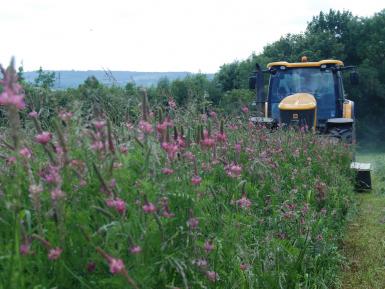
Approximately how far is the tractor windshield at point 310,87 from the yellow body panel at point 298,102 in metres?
0.54

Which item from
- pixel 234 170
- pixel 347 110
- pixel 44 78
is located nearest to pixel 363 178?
pixel 347 110

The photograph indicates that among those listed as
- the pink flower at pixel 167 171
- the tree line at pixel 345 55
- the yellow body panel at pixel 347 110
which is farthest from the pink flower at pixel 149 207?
the tree line at pixel 345 55

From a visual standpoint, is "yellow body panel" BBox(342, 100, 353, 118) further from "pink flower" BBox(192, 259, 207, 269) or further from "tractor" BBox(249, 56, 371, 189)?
"pink flower" BBox(192, 259, 207, 269)

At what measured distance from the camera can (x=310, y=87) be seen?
12.4 metres

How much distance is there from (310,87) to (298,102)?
1071 millimetres

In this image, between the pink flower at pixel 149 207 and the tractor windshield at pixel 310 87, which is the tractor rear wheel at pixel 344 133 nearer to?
the tractor windshield at pixel 310 87

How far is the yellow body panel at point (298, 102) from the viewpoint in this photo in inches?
449

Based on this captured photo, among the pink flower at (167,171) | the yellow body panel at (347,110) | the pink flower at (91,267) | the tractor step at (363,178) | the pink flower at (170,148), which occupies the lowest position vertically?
the tractor step at (363,178)

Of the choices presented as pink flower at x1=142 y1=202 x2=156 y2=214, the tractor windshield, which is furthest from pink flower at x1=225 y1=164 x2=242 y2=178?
the tractor windshield

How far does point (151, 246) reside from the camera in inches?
86.4

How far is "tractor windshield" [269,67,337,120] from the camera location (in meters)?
12.3

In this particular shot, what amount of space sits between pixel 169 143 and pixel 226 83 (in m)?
35.6

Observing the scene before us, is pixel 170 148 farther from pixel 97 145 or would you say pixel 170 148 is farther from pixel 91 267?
pixel 91 267

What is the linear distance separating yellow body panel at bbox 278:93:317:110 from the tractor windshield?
0.54 m
